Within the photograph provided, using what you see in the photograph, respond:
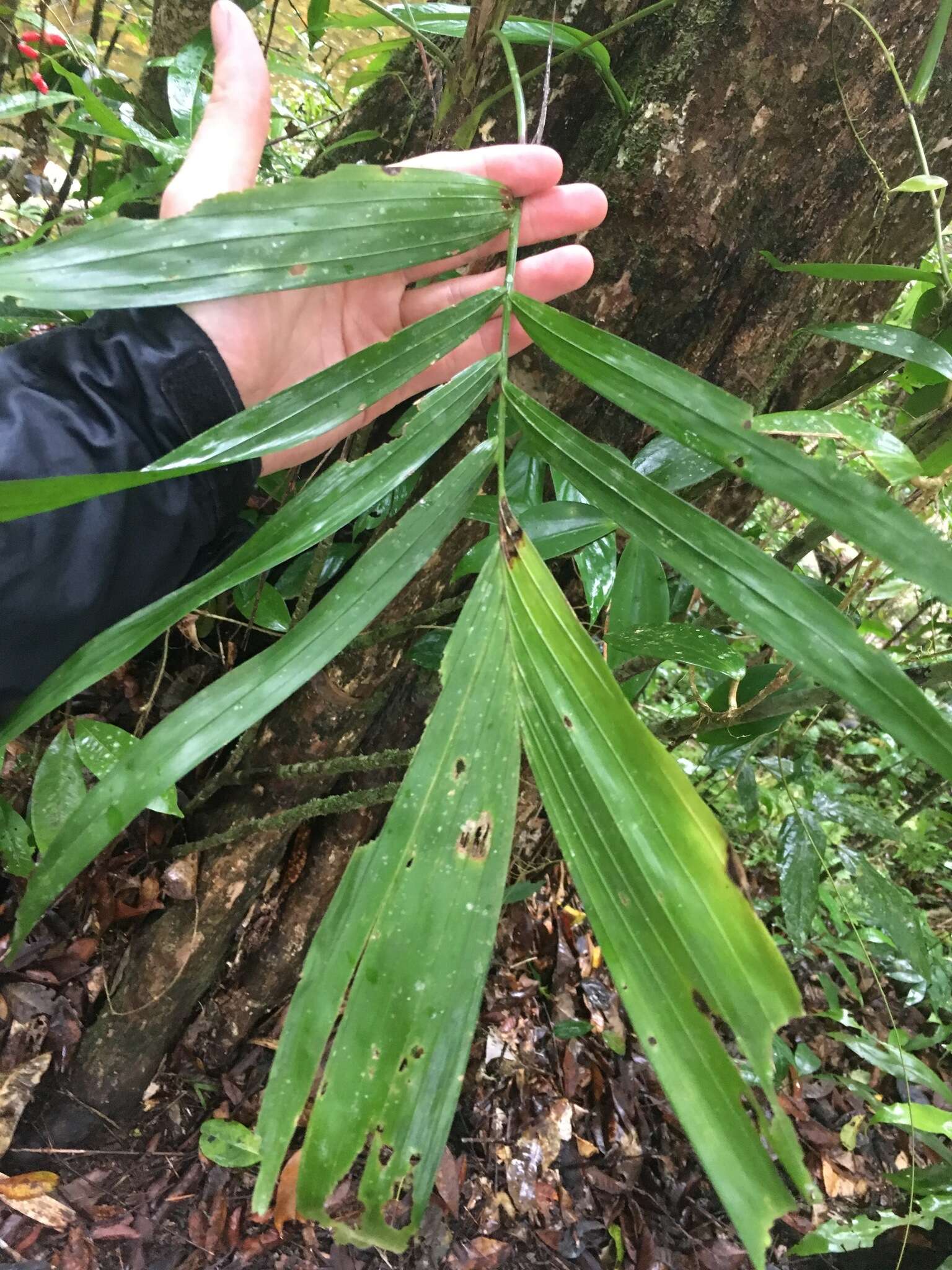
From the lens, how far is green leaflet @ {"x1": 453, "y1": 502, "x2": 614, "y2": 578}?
2.15ft

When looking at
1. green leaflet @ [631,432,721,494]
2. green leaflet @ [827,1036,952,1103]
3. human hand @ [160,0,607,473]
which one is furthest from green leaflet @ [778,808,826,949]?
human hand @ [160,0,607,473]

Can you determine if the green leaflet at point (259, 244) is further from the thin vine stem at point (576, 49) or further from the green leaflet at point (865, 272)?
the green leaflet at point (865, 272)

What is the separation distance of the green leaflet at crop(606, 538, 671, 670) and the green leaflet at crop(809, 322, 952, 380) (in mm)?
263

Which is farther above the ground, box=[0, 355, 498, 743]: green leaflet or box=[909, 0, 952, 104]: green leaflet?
box=[909, 0, 952, 104]: green leaflet

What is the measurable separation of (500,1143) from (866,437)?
132cm

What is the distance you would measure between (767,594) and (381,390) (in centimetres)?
29

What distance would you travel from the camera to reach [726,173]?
2.32ft

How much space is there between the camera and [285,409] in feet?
1.53

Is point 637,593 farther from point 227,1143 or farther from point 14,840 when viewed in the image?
point 227,1143

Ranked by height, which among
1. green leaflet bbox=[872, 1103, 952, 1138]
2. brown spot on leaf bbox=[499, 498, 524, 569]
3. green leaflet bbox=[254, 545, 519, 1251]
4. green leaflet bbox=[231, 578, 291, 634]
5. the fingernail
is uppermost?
the fingernail

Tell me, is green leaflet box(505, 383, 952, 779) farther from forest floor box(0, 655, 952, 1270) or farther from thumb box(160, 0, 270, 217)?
forest floor box(0, 655, 952, 1270)

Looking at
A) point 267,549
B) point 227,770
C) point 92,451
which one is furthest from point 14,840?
point 267,549

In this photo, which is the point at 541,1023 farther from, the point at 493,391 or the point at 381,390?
the point at 381,390

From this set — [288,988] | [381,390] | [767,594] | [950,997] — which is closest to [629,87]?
[381,390]
